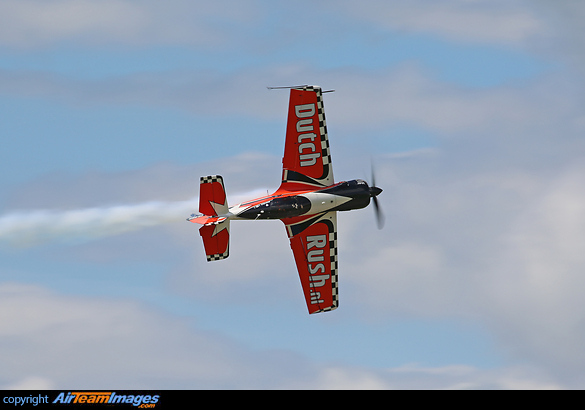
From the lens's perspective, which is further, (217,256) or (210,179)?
(217,256)

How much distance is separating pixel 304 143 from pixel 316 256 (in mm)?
5157

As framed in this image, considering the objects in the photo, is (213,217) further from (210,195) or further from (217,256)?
(217,256)

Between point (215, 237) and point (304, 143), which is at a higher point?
point (304, 143)


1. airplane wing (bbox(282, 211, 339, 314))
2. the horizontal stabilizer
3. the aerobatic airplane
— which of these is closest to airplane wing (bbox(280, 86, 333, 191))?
the aerobatic airplane

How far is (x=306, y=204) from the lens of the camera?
161 feet

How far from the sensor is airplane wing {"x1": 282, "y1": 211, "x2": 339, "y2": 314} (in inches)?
1991

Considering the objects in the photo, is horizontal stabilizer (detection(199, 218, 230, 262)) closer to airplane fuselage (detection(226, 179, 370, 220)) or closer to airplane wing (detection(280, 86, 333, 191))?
airplane fuselage (detection(226, 179, 370, 220))

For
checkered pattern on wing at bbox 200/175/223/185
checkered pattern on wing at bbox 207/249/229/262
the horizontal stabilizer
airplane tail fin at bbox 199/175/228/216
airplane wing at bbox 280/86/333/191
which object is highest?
airplane wing at bbox 280/86/333/191

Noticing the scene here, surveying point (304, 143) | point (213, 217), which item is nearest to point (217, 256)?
point (213, 217)
